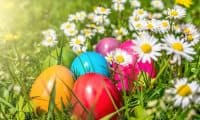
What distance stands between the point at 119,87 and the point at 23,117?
60 cm

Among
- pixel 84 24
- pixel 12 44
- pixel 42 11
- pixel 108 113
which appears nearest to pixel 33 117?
pixel 108 113

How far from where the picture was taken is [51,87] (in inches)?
109

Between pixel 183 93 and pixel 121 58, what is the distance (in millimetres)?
876

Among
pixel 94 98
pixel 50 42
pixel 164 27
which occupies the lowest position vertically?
pixel 94 98

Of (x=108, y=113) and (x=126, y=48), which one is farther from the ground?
(x=126, y=48)

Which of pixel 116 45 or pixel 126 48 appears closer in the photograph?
pixel 126 48

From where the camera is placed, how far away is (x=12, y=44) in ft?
12.6

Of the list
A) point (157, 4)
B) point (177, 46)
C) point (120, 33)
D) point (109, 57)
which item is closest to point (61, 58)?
point (109, 57)

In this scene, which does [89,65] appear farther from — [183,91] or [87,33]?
[183,91]

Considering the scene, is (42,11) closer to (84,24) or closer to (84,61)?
(84,24)

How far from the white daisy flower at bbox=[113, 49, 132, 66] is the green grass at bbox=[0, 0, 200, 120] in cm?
18

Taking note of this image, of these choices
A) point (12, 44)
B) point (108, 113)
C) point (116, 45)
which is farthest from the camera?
point (12, 44)

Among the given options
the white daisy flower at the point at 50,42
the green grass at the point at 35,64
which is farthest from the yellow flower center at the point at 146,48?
the white daisy flower at the point at 50,42

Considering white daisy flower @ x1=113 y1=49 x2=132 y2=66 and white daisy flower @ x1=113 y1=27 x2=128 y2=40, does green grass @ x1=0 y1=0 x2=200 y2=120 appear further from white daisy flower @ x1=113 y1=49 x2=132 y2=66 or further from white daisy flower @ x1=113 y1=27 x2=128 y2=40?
white daisy flower @ x1=113 y1=27 x2=128 y2=40
